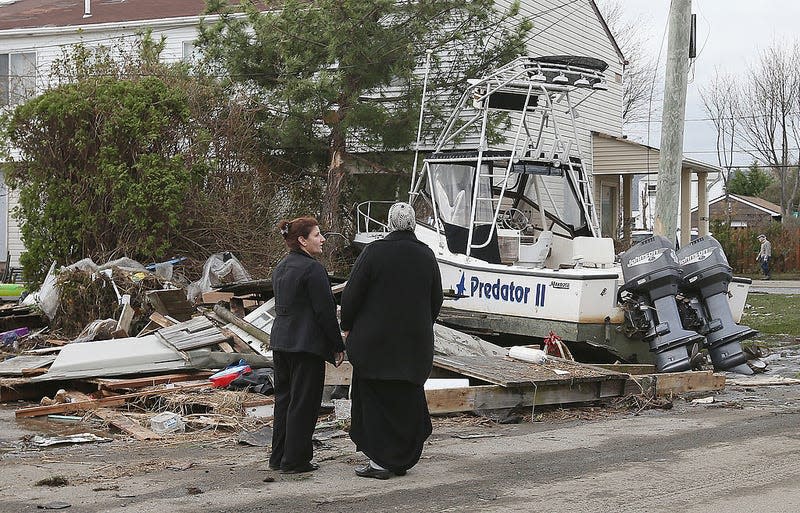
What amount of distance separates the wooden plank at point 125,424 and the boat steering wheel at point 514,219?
691 centimetres

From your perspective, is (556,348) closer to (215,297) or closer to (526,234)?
(526,234)

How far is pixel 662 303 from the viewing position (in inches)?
508

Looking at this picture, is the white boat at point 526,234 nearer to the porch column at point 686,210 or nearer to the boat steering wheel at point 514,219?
the boat steering wheel at point 514,219

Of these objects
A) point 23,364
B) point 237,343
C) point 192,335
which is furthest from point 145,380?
point 23,364

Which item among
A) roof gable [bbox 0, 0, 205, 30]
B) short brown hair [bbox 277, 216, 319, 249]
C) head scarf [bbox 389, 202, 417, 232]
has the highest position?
roof gable [bbox 0, 0, 205, 30]

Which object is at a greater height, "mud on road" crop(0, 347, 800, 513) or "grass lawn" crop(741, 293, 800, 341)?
"mud on road" crop(0, 347, 800, 513)

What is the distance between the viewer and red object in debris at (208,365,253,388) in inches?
452

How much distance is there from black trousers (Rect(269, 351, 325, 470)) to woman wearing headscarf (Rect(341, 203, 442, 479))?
317 mm

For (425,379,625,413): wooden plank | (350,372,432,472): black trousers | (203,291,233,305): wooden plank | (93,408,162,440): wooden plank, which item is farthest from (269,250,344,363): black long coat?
(203,291,233,305): wooden plank

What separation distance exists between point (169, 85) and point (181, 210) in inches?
104

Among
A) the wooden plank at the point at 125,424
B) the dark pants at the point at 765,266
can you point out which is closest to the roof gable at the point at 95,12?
the wooden plank at the point at 125,424

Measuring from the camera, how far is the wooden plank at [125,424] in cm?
942

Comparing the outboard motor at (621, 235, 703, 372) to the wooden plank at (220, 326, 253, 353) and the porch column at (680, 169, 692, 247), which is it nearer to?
the wooden plank at (220, 326, 253, 353)

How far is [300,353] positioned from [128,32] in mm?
21530
